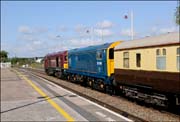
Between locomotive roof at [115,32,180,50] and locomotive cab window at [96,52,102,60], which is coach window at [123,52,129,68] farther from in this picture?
locomotive cab window at [96,52,102,60]

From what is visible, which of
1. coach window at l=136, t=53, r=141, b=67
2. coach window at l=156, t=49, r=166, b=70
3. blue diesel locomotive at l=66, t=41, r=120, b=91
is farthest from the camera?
blue diesel locomotive at l=66, t=41, r=120, b=91

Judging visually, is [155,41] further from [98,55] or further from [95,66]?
[95,66]

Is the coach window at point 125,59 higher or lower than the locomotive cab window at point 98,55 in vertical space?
lower

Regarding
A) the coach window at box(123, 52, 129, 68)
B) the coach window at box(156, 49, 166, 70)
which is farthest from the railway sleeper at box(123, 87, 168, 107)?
the coach window at box(156, 49, 166, 70)

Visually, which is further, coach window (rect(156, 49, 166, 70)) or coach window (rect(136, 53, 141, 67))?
coach window (rect(136, 53, 141, 67))

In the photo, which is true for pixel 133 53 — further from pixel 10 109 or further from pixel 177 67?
pixel 10 109

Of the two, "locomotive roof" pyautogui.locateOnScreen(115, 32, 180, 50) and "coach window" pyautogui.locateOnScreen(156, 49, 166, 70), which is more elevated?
"locomotive roof" pyautogui.locateOnScreen(115, 32, 180, 50)

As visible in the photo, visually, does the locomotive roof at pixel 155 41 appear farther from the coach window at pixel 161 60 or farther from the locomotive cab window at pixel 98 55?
the locomotive cab window at pixel 98 55

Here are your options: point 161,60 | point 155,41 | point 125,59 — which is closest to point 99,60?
point 125,59

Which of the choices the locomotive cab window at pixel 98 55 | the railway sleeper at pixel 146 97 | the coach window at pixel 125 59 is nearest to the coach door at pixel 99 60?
the locomotive cab window at pixel 98 55

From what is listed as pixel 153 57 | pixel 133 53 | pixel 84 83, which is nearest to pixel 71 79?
pixel 84 83

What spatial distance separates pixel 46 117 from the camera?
13492 millimetres

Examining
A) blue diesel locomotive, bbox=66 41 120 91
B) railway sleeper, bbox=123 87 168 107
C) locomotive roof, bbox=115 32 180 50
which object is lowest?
railway sleeper, bbox=123 87 168 107

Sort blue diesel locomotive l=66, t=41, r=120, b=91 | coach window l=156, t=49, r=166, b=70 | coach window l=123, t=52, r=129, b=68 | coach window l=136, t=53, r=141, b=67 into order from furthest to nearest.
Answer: blue diesel locomotive l=66, t=41, r=120, b=91, coach window l=123, t=52, r=129, b=68, coach window l=136, t=53, r=141, b=67, coach window l=156, t=49, r=166, b=70
